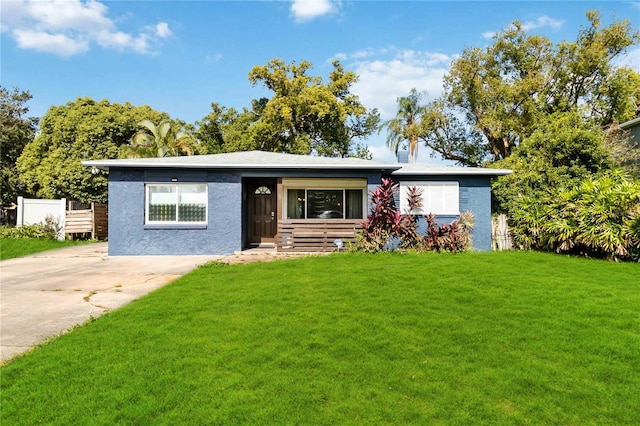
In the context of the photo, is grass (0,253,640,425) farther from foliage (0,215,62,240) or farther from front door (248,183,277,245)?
foliage (0,215,62,240)

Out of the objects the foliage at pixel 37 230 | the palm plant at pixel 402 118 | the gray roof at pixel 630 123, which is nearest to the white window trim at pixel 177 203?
the foliage at pixel 37 230

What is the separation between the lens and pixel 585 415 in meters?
3.06

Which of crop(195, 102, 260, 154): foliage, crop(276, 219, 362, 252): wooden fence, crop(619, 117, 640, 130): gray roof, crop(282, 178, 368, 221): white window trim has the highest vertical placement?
crop(195, 102, 260, 154): foliage

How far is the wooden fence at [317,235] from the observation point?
12.8 metres

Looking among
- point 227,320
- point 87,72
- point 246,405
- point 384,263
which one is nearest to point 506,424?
point 246,405

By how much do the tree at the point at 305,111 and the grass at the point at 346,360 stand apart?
19698mm

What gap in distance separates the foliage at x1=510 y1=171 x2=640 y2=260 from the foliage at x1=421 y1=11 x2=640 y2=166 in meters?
9.78

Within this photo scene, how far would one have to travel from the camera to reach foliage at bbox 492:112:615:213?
14.5 metres

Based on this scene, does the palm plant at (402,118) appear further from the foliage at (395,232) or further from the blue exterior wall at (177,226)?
the blue exterior wall at (177,226)

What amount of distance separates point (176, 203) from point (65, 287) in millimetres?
5423

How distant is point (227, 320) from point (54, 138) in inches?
1039

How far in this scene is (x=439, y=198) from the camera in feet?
45.4

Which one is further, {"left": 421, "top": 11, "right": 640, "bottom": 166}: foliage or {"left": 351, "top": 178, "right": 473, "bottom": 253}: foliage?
{"left": 421, "top": 11, "right": 640, "bottom": 166}: foliage

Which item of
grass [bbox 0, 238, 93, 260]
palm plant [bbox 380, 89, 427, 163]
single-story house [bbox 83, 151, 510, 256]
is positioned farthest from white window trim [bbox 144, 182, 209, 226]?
palm plant [bbox 380, 89, 427, 163]
